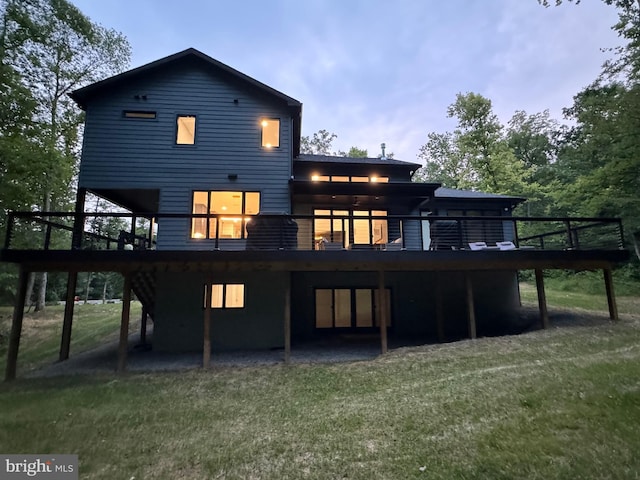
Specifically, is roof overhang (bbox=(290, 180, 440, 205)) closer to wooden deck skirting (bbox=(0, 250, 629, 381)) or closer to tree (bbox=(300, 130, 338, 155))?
wooden deck skirting (bbox=(0, 250, 629, 381))

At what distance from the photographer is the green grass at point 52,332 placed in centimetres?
967

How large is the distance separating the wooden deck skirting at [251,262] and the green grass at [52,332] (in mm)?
1677

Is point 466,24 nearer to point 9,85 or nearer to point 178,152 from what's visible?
point 178,152

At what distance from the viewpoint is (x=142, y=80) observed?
A: 34.7 feet

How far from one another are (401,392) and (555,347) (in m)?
3.98

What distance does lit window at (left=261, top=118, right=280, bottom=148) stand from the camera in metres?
10.9

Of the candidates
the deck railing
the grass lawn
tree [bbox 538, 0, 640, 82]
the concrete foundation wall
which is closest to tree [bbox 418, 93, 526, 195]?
the deck railing

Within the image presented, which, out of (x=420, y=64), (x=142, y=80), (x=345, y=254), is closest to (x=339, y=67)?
(x=420, y=64)

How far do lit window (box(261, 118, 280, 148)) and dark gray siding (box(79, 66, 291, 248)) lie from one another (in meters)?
0.15

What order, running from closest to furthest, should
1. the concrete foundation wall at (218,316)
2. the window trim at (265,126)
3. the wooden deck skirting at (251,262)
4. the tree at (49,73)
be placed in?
the wooden deck skirting at (251,262)
the concrete foundation wall at (218,316)
the window trim at (265,126)
the tree at (49,73)

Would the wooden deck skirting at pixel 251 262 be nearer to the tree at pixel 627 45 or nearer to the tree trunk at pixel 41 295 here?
the tree at pixel 627 45

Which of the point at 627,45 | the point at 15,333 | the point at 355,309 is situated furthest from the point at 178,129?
the point at 627,45

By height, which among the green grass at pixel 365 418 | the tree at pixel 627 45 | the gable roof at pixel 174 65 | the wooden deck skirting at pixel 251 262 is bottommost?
the green grass at pixel 365 418

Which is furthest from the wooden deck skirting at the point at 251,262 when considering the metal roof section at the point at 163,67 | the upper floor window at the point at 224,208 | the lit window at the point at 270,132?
the metal roof section at the point at 163,67
